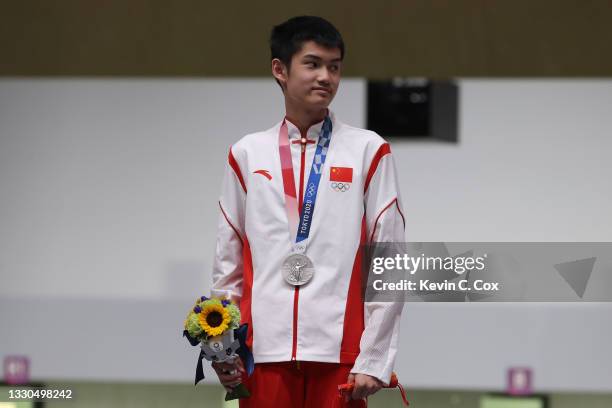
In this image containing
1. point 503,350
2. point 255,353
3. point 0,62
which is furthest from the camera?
point 0,62

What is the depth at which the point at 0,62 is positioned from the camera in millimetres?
5344

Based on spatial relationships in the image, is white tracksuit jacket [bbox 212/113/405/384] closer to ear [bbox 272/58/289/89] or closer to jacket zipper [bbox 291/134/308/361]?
jacket zipper [bbox 291/134/308/361]

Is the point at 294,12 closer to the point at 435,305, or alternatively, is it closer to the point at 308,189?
the point at 435,305

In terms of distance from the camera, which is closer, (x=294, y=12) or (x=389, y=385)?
(x=389, y=385)

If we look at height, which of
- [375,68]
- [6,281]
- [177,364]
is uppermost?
[375,68]

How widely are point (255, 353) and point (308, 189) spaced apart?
438 millimetres

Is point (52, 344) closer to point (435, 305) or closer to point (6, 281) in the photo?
point (6, 281)

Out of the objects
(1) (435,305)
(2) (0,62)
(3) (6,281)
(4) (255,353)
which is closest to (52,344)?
(3) (6,281)

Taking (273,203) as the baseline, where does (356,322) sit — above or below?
below

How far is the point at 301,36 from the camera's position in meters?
2.91

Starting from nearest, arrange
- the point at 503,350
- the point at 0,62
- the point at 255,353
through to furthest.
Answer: the point at 255,353 → the point at 503,350 → the point at 0,62

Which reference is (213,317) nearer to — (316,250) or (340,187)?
A: (316,250)

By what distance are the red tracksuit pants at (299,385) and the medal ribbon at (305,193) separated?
30 cm

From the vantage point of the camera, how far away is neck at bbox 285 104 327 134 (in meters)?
2.92
